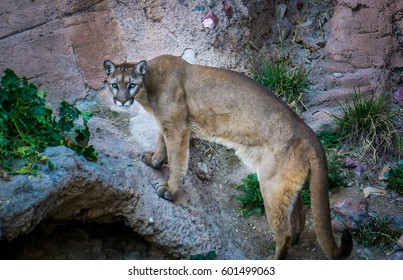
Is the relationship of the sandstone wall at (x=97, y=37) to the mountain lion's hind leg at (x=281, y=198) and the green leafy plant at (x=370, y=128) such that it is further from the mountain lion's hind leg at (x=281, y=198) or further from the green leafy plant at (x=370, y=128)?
the mountain lion's hind leg at (x=281, y=198)

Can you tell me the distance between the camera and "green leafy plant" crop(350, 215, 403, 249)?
7.29 meters

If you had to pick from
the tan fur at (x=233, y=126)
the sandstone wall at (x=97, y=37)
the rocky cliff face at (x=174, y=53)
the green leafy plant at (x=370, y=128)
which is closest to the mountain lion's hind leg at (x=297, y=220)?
the tan fur at (x=233, y=126)

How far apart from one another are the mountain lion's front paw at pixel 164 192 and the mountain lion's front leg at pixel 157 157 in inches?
13.7

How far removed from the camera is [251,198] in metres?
7.83

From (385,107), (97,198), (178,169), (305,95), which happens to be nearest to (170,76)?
(178,169)

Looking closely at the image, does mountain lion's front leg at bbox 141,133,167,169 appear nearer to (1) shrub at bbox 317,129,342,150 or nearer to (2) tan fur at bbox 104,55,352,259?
(2) tan fur at bbox 104,55,352,259

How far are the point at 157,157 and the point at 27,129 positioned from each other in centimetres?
170

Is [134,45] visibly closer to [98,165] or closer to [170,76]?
[170,76]

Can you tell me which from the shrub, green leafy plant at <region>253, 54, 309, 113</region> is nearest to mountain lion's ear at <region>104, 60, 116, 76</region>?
green leafy plant at <region>253, 54, 309, 113</region>

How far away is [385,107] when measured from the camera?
8.54 m

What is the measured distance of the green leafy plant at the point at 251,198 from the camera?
7.80 metres

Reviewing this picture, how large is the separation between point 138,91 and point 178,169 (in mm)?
985

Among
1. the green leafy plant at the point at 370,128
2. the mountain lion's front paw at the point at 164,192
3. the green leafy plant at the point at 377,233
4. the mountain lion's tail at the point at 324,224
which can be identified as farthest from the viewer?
the green leafy plant at the point at 370,128

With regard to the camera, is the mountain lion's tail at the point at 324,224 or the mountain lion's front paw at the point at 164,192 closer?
the mountain lion's tail at the point at 324,224
